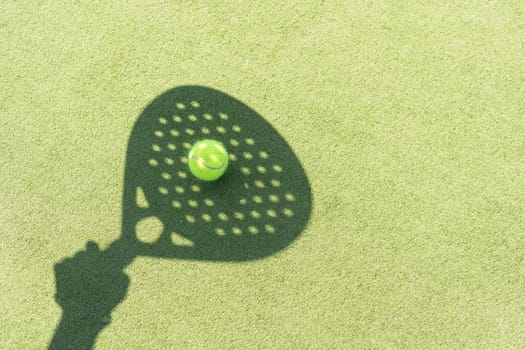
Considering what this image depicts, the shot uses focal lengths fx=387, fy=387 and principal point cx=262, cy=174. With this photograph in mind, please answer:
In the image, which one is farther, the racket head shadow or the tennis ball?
the racket head shadow

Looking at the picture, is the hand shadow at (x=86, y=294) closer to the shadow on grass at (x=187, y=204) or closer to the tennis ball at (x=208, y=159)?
the shadow on grass at (x=187, y=204)

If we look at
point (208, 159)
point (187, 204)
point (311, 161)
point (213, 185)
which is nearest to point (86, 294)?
point (187, 204)

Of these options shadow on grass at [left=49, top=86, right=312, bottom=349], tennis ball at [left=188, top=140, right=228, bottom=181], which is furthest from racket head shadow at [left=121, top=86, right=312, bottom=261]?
tennis ball at [left=188, top=140, right=228, bottom=181]

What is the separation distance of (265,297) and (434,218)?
4.24 feet

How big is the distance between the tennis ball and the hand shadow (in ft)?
2.88

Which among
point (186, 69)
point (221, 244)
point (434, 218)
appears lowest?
point (221, 244)

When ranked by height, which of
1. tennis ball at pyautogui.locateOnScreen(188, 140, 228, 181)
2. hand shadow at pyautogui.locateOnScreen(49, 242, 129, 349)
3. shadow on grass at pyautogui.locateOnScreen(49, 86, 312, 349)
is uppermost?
tennis ball at pyautogui.locateOnScreen(188, 140, 228, 181)

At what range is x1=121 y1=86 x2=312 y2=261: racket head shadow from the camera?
2.68m

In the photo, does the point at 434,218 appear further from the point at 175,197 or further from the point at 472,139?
the point at 175,197

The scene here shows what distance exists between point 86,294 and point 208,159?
1.27 metres

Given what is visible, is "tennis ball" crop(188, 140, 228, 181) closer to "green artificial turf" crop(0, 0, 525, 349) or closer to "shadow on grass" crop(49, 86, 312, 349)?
"shadow on grass" crop(49, 86, 312, 349)

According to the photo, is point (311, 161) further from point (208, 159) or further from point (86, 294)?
point (86, 294)

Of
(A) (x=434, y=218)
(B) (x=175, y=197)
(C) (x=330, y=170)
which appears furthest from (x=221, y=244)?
(A) (x=434, y=218)

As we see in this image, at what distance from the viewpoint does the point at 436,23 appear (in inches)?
114
